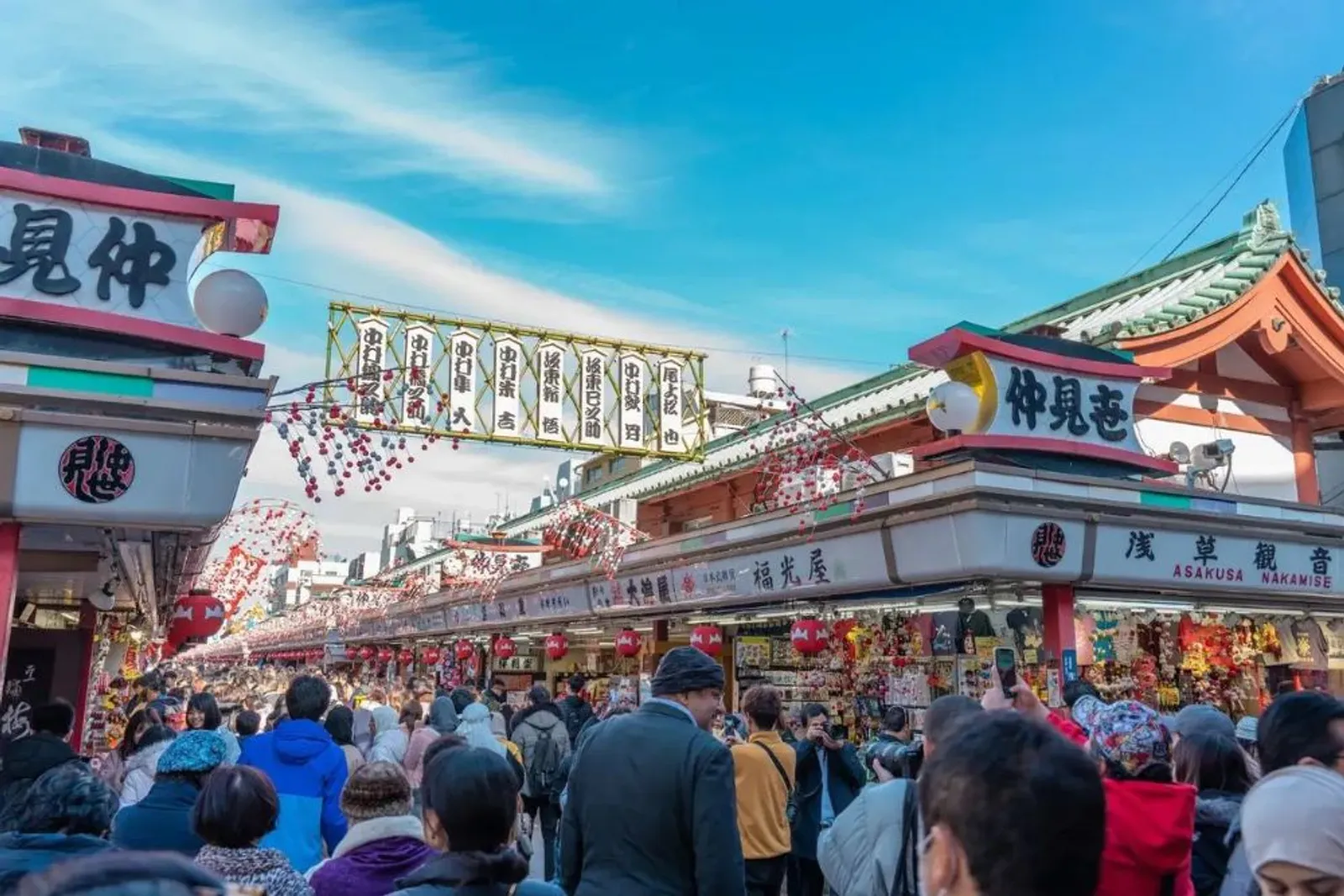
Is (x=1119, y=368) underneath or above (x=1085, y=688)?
above

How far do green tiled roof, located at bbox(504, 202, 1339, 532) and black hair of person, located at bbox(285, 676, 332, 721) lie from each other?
9.67 metres

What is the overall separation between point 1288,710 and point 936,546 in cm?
Answer: 749

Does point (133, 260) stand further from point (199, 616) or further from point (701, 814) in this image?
point (199, 616)

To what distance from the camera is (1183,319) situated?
13.8 metres

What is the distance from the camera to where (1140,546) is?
40.4 ft

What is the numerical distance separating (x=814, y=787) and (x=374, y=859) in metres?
4.82

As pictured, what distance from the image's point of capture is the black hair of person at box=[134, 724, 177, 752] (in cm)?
776

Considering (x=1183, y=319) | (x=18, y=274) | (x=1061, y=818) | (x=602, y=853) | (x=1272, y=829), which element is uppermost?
(x=1183, y=319)

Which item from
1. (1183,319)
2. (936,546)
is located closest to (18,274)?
(936,546)

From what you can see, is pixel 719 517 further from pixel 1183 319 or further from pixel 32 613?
pixel 32 613

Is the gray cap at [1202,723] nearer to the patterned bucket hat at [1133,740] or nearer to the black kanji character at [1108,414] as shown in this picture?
the patterned bucket hat at [1133,740]

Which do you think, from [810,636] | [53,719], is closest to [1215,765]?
[53,719]

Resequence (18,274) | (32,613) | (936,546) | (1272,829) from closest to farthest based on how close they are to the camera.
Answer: (1272,829)
(18,274)
(936,546)
(32,613)

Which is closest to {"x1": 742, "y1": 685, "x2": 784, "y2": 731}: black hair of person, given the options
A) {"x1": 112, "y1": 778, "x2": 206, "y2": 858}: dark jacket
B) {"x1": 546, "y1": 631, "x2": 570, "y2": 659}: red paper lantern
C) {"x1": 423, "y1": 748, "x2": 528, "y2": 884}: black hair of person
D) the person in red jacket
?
the person in red jacket
